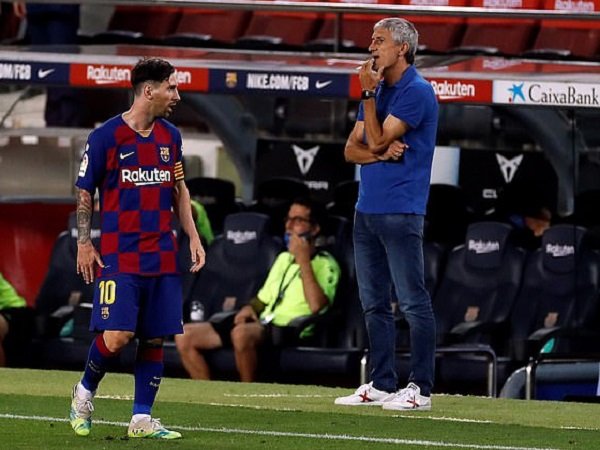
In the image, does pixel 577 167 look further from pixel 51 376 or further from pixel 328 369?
pixel 51 376

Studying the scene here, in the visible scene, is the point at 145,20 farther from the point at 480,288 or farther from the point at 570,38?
the point at 480,288

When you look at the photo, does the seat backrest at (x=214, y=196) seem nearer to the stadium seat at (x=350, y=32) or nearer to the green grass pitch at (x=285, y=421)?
the stadium seat at (x=350, y=32)

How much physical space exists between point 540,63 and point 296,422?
556 cm

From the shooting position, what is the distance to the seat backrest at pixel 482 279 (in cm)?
1478

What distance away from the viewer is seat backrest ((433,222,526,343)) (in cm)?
1478

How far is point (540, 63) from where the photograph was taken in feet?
49.0

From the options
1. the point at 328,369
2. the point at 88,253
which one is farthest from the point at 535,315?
the point at 88,253

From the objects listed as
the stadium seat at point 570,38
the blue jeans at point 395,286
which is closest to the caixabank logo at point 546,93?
the blue jeans at point 395,286

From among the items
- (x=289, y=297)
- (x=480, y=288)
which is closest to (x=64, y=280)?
(x=289, y=297)

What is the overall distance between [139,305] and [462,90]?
5.05m

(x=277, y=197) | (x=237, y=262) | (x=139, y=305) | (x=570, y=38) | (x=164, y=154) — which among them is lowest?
(x=237, y=262)

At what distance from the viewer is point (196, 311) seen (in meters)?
15.7

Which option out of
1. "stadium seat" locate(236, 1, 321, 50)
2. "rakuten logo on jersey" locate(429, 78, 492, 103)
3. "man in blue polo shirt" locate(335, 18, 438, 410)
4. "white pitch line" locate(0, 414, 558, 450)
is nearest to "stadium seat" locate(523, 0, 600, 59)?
"stadium seat" locate(236, 1, 321, 50)

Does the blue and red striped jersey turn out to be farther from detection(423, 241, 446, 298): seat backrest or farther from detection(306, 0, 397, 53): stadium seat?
detection(306, 0, 397, 53): stadium seat
